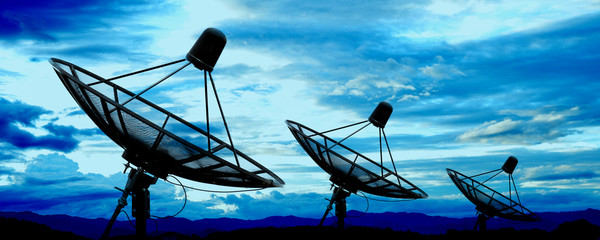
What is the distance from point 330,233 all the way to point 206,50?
37.2 feet

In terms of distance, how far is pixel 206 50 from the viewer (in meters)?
19.6

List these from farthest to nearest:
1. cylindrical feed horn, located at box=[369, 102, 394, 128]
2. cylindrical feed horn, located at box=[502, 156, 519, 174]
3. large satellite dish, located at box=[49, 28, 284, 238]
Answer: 1. cylindrical feed horn, located at box=[502, 156, 519, 174]
2. cylindrical feed horn, located at box=[369, 102, 394, 128]
3. large satellite dish, located at box=[49, 28, 284, 238]

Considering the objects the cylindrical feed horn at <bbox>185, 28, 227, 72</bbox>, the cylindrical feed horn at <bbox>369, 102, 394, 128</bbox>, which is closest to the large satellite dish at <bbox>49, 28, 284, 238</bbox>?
the cylindrical feed horn at <bbox>185, 28, 227, 72</bbox>

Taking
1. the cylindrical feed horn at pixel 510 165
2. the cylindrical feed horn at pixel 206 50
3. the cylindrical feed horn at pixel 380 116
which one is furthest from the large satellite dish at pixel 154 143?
the cylindrical feed horn at pixel 510 165

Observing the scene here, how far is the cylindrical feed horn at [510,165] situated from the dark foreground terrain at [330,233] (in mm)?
6793

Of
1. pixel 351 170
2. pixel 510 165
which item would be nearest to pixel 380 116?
pixel 351 170

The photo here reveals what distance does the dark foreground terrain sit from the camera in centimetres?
2236

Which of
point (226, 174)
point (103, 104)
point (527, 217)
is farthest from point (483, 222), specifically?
point (103, 104)

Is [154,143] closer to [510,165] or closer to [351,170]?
[351,170]

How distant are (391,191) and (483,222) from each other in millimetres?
13220

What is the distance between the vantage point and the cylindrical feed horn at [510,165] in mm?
43125

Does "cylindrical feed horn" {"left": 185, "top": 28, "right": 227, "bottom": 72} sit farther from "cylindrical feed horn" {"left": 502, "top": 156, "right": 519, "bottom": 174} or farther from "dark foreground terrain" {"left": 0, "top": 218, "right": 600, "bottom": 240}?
"cylindrical feed horn" {"left": 502, "top": 156, "right": 519, "bottom": 174}

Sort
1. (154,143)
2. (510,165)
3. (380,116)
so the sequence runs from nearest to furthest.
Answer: (154,143) → (380,116) → (510,165)

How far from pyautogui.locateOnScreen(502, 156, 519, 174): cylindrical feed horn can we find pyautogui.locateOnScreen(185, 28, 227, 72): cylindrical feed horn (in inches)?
1206
